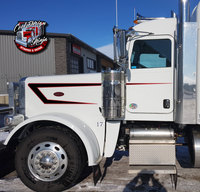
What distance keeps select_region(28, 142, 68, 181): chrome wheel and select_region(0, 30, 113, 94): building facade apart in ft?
47.3

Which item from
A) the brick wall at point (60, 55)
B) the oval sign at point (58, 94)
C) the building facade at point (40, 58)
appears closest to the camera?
the oval sign at point (58, 94)

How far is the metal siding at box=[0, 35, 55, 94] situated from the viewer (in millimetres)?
18172

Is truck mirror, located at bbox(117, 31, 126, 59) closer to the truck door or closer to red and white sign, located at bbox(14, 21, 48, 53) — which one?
the truck door

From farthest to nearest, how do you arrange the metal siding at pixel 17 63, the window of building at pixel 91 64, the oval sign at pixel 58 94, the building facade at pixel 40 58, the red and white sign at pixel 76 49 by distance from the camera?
1. the window of building at pixel 91 64
2. the red and white sign at pixel 76 49
3. the metal siding at pixel 17 63
4. the building facade at pixel 40 58
5. the oval sign at pixel 58 94

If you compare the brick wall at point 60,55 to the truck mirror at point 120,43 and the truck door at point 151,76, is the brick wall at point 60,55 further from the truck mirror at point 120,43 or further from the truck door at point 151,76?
the truck mirror at point 120,43

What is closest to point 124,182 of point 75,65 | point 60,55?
point 60,55

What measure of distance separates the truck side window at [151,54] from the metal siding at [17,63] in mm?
15333

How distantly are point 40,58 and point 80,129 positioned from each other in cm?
1610

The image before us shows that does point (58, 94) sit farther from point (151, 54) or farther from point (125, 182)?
point (125, 182)

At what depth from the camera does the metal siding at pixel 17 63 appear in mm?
18172

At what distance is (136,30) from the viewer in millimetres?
3562

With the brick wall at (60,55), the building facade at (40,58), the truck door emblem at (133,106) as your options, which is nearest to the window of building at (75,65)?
the building facade at (40,58)

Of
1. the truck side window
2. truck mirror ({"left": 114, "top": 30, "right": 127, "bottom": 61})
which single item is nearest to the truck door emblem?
the truck side window

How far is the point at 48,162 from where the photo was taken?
324cm
